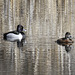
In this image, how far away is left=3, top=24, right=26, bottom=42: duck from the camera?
19506 mm

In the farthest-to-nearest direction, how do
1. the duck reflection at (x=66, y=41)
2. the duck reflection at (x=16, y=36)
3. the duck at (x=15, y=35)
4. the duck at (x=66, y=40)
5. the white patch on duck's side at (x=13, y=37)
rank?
1. the white patch on duck's side at (x=13, y=37)
2. the duck at (x=15, y=35)
3. the duck reflection at (x=16, y=36)
4. the duck at (x=66, y=40)
5. the duck reflection at (x=66, y=41)

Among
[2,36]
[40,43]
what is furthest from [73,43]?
[2,36]

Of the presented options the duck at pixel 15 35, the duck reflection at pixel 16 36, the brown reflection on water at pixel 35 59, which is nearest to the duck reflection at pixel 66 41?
the brown reflection on water at pixel 35 59

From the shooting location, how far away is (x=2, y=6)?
107ft

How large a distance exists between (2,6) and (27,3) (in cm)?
283

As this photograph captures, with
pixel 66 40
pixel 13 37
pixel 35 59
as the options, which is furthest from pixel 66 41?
pixel 35 59

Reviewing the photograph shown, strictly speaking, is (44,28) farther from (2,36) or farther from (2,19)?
(2,19)

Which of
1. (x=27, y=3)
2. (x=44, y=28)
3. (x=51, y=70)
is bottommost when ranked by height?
(x=51, y=70)

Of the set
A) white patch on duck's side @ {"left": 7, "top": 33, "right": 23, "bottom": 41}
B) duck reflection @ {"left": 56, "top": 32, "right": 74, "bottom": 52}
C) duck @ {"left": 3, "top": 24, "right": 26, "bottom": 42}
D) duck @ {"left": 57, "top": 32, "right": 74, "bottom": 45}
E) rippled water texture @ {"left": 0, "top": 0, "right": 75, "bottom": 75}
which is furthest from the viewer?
white patch on duck's side @ {"left": 7, "top": 33, "right": 23, "bottom": 41}

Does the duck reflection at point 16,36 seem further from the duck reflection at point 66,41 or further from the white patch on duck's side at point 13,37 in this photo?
the duck reflection at point 66,41

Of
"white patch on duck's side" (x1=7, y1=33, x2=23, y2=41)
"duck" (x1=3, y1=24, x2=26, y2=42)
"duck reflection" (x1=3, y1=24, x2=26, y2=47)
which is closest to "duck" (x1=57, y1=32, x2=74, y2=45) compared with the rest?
"duck reflection" (x1=3, y1=24, x2=26, y2=47)

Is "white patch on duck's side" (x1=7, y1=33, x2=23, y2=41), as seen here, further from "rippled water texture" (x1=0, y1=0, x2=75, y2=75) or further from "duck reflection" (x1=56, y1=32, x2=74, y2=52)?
"duck reflection" (x1=56, y1=32, x2=74, y2=52)

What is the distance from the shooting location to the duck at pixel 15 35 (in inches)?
768

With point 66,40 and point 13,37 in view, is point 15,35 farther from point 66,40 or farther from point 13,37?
point 66,40
